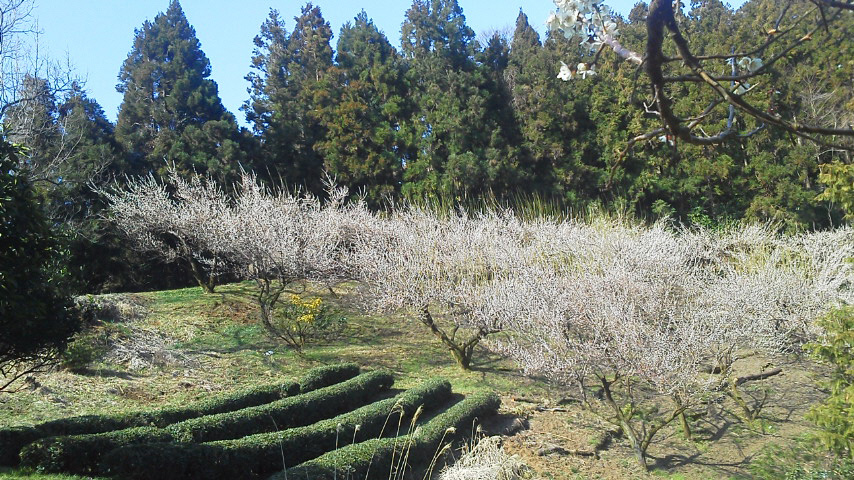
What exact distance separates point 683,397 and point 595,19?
6.73 meters

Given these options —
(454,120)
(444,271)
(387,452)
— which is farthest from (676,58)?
(454,120)

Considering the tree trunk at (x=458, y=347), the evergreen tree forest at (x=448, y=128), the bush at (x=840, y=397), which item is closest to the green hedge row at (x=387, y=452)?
the tree trunk at (x=458, y=347)

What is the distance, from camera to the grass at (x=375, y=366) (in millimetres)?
7758

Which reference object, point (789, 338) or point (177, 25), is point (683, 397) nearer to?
point (789, 338)

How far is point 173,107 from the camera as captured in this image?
20.2m

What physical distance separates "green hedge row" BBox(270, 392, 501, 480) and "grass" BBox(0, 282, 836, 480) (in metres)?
0.73

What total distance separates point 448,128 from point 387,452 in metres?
17.3

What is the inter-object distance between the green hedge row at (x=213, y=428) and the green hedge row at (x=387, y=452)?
89 centimetres

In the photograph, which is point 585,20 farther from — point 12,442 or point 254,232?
point 254,232

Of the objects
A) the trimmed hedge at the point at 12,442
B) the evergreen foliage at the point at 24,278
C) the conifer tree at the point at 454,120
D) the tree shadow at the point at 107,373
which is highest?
the conifer tree at the point at 454,120

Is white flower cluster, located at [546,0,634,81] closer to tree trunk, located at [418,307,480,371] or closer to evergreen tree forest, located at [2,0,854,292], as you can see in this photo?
tree trunk, located at [418,307,480,371]

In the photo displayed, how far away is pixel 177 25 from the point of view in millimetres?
21172

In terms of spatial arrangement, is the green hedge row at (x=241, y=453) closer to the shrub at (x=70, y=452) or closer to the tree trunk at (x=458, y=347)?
the shrub at (x=70, y=452)

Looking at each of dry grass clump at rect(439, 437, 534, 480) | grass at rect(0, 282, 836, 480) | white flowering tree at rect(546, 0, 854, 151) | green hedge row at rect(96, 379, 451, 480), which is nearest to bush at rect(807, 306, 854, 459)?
grass at rect(0, 282, 836, 480)
